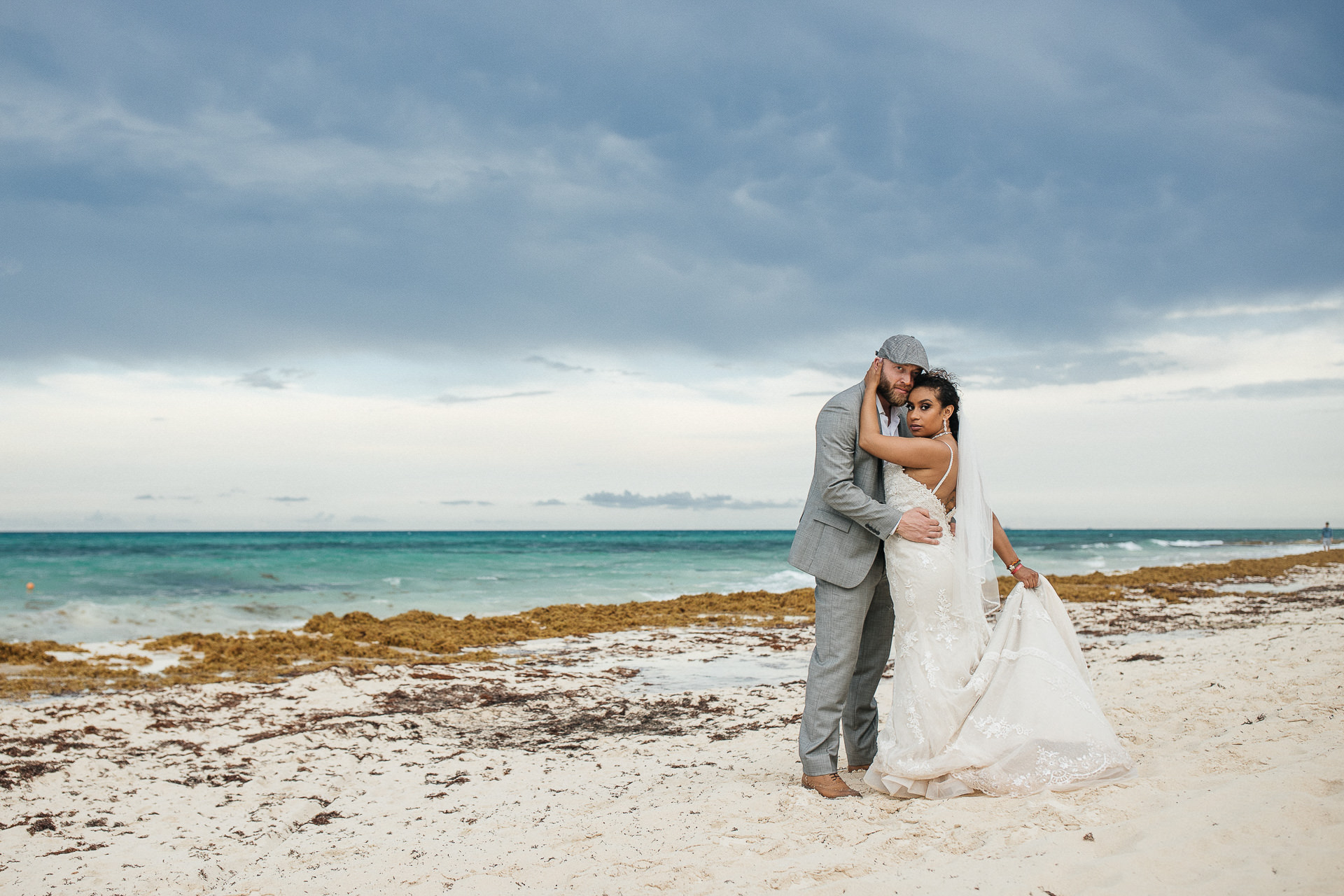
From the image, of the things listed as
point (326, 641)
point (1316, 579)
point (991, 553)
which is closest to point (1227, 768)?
point (991, 553)

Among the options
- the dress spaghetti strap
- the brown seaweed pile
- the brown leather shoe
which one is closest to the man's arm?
the dress spaghetti strap

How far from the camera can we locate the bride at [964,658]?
322cm

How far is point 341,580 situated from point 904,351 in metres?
20.4

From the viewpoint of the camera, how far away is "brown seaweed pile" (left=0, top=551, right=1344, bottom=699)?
25.3 feet

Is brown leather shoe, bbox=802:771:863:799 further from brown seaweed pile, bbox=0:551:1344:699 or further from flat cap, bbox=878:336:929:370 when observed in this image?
brown seaweed pile, bbox=0:551:1344:699

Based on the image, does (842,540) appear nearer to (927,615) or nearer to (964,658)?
(927,615)

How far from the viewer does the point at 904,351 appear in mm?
3602

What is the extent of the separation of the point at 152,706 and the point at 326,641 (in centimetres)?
293

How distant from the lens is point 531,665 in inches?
328

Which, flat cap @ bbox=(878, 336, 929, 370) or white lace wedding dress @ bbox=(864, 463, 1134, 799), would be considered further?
flat cap @ bbox=(878, 336, 929, 370)

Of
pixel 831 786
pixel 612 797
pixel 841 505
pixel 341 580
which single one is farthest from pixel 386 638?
pixel 341 580

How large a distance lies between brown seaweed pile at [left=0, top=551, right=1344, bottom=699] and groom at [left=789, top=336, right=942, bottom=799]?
550 cm

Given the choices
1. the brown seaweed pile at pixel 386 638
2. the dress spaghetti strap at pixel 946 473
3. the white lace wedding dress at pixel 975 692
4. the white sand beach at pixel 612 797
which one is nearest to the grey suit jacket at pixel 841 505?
the white lace wedding dress at pixel 975 692

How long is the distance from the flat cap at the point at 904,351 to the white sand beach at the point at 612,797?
1774 mm
